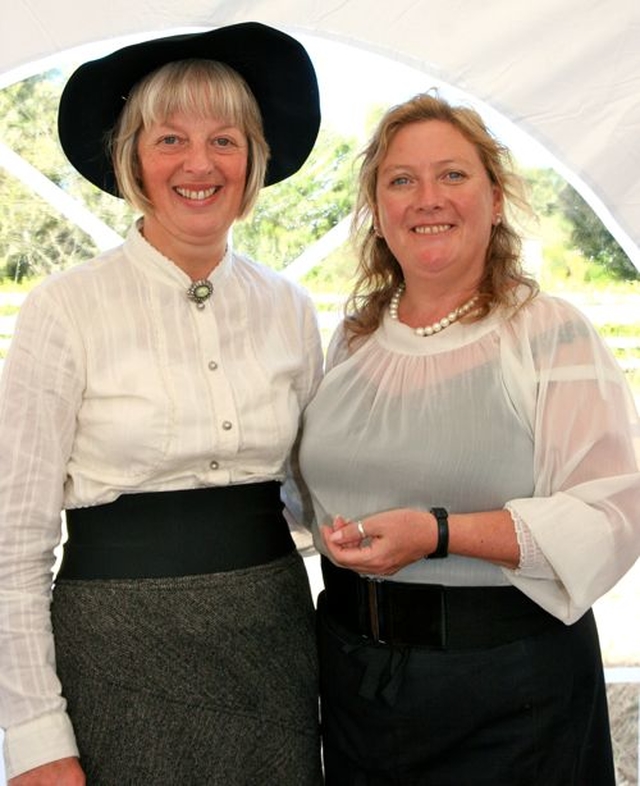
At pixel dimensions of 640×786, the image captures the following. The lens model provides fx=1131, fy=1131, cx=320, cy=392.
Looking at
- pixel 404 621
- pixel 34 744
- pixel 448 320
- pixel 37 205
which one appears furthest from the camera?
pixel 37 205

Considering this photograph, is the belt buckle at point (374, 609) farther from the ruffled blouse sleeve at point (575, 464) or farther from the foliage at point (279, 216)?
the foliage at point (279, 216)

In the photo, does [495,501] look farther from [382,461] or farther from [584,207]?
[584,207]

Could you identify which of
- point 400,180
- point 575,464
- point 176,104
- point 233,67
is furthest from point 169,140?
point 575,464

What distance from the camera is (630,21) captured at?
2.02 meters

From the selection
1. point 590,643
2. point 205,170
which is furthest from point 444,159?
point 590,643

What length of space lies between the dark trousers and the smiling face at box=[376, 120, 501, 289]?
0.58 metres

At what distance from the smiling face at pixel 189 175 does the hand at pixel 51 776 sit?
0.76 meters

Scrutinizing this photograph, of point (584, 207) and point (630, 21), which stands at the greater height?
point (630, 21)

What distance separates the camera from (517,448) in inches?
64.9

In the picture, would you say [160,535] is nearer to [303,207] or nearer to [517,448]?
[517,448]

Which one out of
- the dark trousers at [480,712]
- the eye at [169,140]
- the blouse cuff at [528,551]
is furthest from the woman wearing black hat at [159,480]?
the blouse cuff at [528,551]

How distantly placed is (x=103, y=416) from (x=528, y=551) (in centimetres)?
63

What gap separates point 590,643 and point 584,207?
86 cm

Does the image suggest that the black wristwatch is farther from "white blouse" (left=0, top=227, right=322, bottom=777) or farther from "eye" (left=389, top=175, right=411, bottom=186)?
"eye" (left=389, top=175, right=411, bottom=186)
